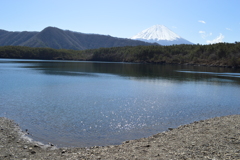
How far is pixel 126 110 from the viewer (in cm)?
2408

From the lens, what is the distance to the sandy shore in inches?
420

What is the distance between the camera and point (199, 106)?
2750 centimetres

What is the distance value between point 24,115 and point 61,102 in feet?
22.2

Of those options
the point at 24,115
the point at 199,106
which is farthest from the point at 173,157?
the point at 199,106

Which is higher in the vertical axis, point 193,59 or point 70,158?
point 193,59

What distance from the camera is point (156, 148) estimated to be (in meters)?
11.9

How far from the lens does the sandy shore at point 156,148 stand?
35.0ft

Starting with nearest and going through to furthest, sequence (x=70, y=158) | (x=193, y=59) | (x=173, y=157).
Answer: (x=173, y=157) → (x=70, y=158) → (x=193, y=59)

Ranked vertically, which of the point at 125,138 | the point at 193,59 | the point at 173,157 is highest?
the point at 193,59

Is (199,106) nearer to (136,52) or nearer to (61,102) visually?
(61,102)

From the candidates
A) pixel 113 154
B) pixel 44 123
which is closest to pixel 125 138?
pixel 113 154

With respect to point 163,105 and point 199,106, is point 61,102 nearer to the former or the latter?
point 163,105

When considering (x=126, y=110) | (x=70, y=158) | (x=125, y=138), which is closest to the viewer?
(x=70, y=158)

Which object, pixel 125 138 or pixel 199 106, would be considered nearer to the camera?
pixel 125 138
